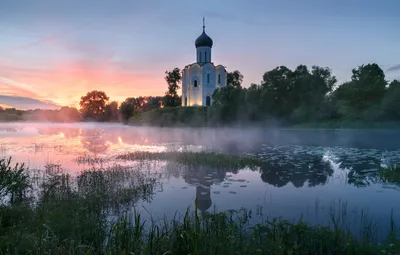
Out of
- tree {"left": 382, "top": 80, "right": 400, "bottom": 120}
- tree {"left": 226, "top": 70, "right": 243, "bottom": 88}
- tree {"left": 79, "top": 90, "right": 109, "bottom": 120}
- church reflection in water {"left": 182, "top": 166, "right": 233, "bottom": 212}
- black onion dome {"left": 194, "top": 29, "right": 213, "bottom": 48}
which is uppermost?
black onion dome {"left": 194, "top": 29, "right": 213, "bottom": 48}

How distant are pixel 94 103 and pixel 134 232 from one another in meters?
131

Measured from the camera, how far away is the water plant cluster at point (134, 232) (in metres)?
4.12

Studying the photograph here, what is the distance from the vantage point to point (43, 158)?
18.3 meters

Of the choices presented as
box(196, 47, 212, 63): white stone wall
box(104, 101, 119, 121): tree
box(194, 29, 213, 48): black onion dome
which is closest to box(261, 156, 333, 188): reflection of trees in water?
box(196, 47, 212, 63): white stone wall

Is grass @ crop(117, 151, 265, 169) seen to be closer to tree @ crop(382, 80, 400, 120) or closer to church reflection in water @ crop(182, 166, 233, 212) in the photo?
church reflection in water @ crop(182, 166, 233, 212)

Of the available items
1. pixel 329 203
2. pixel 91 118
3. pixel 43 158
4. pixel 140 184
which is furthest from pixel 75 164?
pixel 91 118

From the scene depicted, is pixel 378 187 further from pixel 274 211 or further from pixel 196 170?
pixel 196 170

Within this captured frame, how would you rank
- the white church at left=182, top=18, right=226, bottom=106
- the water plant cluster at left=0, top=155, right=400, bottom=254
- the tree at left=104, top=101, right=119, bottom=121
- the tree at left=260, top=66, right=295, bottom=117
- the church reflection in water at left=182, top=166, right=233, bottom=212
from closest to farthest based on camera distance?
1. the water plant cluster at left=0, top=155, right=400, bottom=254
2. the church reflection in water at left=182, top=166, right=233, bottom=212
3. the tree at left=260, top=66, right=295, bottom=117
4. the white church at left=182, top=18, right=226, bottom=106
5. the tree at left=104, top=101, right=119, bottom=121

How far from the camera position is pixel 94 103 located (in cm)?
12562

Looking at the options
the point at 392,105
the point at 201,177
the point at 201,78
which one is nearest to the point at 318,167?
the point at 201,177

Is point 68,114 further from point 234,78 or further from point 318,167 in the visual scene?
point 318,167

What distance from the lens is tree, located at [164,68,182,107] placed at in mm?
85250

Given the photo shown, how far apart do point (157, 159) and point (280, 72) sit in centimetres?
4823

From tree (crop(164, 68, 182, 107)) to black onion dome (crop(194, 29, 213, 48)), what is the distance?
50.9 feet
